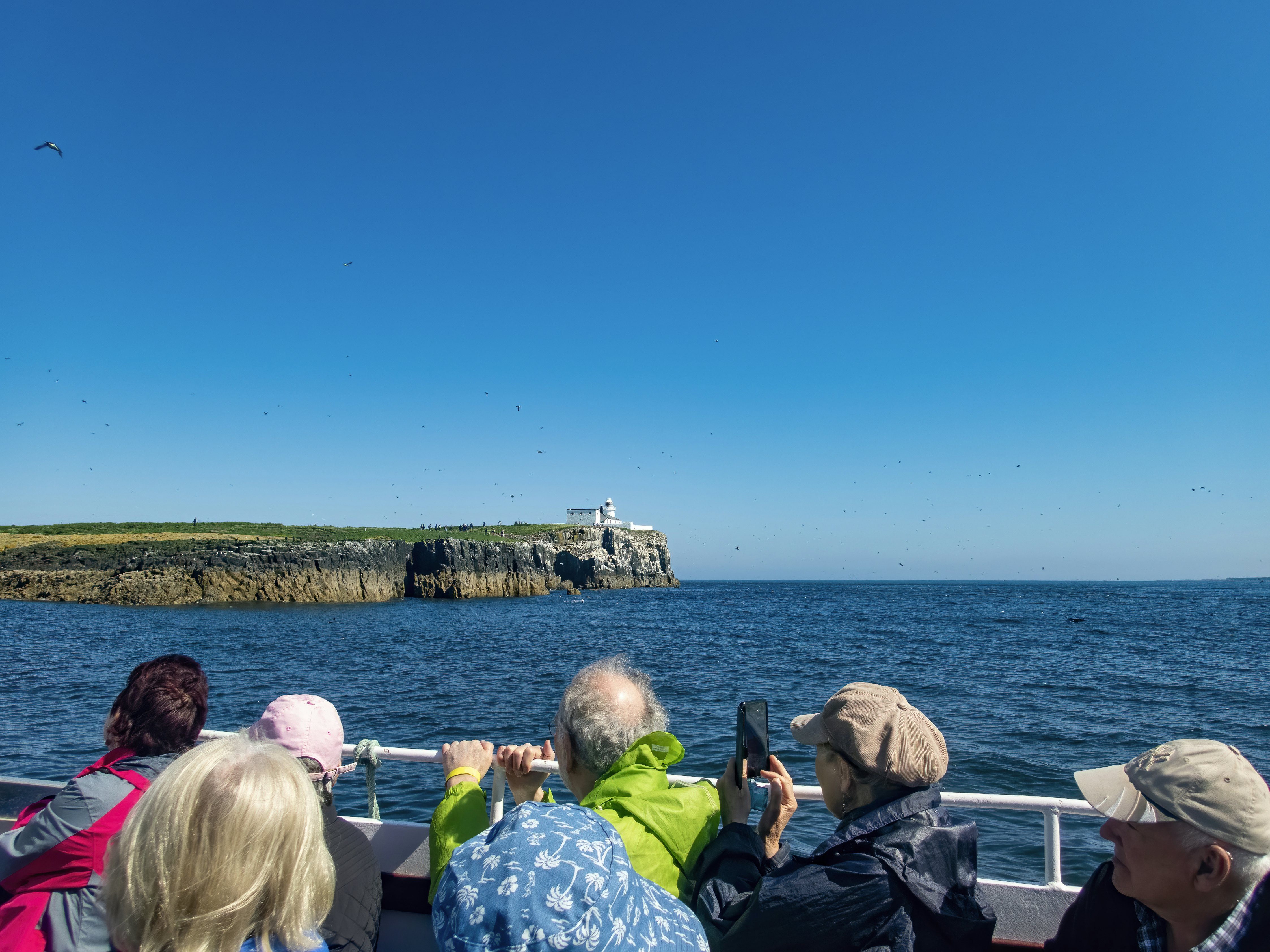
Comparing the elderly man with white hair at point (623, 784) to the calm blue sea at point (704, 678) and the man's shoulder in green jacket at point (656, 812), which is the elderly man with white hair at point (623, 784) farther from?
the calm blue sea at point (704, 678)

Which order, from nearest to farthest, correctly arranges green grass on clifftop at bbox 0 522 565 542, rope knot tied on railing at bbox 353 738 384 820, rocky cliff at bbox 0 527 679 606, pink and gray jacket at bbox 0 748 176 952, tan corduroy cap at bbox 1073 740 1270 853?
tan corduroy cap at bbox 1073 740 1270 853
pink and gray jacket at bbox 0 748 176 952
rope knot tied on railing at bbox 353 738 384 820
rocky cliff at bbox 0 527 679 606
green grass on clifftop at bbox 0 522 565 542

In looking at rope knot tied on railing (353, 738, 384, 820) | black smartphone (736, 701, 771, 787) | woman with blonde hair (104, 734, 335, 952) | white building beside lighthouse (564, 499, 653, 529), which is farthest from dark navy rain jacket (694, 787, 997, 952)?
white building beside lighthouse (564, 499, 653, 529)

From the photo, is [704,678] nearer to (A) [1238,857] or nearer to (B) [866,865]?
(B) [866,865]

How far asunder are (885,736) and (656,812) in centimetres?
73

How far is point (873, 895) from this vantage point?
6.72 ft

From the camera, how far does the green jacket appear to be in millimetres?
2250

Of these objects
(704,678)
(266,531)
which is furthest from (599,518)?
(704,678)

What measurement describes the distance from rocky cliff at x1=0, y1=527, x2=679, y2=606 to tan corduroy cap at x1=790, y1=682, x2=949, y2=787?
65206mm

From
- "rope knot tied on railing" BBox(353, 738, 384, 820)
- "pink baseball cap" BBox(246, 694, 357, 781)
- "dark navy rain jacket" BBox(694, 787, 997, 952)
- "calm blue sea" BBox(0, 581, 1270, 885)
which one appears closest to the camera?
"dark navy rain jacket" BBox(694, 787, 997, 952)

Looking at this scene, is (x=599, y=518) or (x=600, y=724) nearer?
(x=600, y=724)

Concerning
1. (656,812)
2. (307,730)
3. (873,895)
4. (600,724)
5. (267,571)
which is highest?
(600,724)

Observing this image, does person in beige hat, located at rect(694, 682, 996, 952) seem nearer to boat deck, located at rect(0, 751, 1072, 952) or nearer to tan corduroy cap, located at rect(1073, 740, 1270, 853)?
tan corduroy cap, located at rect(1073, 740, 1270, 853)

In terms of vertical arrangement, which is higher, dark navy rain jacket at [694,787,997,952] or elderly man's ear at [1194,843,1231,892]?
elderly man's ear at [1194,843,1231,892]

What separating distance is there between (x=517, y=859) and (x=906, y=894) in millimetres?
1370
